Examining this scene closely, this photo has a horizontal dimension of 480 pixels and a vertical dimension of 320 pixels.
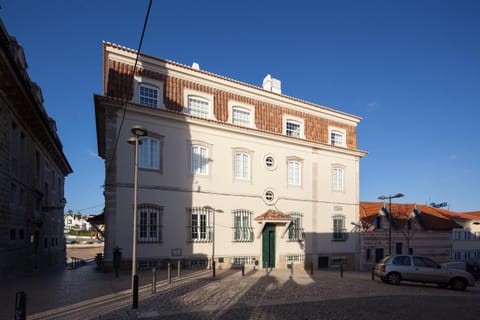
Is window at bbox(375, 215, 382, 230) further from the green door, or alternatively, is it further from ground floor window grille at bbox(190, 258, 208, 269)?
ground floor window grille at bbox(190, 258, 208, 269)

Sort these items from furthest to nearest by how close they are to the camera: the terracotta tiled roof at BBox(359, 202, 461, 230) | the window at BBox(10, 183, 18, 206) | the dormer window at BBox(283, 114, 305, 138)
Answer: the terracotta tiled roof at BBox(359, 202, 461, 230)
the dormer window at BBox(283, 114, 305, 138)
the window at BBox(10, 183, 18, 206)

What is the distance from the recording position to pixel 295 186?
76.3ft

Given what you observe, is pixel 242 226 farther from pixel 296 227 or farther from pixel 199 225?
pixel 296 227

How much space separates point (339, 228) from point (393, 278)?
10380mm

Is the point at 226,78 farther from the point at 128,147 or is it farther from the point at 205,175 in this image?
the point at 128,147

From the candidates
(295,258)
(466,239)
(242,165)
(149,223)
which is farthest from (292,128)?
(466,239)

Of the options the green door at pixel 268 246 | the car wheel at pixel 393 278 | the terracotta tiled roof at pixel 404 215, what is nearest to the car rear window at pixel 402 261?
the car wheel at pixel 393 278

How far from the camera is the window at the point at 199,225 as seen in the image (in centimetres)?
1880

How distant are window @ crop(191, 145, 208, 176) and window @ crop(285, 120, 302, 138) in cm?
665

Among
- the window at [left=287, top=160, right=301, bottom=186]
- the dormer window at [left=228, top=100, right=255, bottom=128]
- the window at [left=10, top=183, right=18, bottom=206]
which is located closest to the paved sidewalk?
the window at [left=10, top=183, right=18, bottom=206]

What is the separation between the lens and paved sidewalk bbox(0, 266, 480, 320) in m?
8.65

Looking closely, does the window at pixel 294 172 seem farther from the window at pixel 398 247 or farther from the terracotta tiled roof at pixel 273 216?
the window at pixel 398 247

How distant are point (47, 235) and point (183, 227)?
12891 mm

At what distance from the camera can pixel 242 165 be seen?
2127cm
